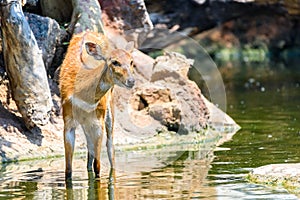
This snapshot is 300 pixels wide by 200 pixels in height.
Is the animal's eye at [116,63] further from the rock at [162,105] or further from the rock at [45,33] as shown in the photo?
the rock at [45,33]

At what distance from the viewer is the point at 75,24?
13820mm

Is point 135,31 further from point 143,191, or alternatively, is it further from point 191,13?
point 191,13

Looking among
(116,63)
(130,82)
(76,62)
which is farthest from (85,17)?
(130,82)

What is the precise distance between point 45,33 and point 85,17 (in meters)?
0.75

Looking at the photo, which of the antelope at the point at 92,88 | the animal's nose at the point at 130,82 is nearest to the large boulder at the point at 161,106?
the antelope at the point at 92,88

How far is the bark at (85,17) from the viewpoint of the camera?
13641 millimetres

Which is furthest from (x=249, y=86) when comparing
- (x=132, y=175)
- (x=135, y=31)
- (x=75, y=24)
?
(x=132, y=175)

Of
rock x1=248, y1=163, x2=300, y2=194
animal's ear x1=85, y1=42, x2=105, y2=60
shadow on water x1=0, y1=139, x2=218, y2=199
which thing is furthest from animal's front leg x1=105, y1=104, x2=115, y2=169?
rock x1=248, y1=163, x2=300, y2=194

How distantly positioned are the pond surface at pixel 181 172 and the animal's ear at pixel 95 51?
1.40 meters

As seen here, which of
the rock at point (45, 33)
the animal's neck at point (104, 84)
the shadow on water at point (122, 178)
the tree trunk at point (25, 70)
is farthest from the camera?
the rock at point (45, 33)

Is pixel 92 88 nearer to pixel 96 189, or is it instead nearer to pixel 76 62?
pixel 76 62

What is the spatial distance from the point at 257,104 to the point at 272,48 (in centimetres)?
1801

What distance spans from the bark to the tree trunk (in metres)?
1.56

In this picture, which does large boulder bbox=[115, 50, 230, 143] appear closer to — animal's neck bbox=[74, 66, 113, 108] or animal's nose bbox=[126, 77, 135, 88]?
animal's neck bbox=[74, 66, 113, 108]
